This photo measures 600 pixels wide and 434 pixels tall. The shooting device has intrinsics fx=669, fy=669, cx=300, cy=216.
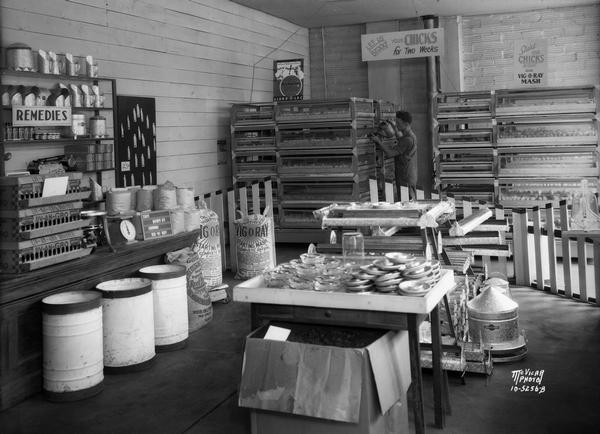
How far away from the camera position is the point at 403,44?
10.2 m

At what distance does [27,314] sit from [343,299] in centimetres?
232

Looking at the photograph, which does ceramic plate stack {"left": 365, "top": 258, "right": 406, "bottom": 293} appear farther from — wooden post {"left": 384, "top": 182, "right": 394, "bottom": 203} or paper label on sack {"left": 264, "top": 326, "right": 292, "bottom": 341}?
wooden post {"left": 384, "top": 182, "right": 394, "bottom": 203}

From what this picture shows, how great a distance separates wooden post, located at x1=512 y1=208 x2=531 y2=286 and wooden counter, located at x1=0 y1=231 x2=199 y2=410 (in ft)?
14.6

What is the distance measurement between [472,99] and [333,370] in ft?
24.2

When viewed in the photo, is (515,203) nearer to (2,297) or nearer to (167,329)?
(167,329)

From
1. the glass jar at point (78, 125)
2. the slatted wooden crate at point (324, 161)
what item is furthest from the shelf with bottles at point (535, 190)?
the glass jar at point (78, 125)

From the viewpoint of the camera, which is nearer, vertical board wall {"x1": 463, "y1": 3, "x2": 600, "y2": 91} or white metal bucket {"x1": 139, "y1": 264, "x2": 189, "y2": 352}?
white metal bucket {"x1": 139, "y1": 264, "x2": 189, "y2": 352}

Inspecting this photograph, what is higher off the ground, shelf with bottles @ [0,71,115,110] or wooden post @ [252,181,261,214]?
shelf with bottles @ [0,71,115,110]

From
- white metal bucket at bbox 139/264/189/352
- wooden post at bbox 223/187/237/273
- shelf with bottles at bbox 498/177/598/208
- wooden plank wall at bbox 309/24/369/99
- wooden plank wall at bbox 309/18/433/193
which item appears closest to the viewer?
white metal bucket at bbox 139/264/189/352

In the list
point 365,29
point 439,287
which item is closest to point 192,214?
point 439,287

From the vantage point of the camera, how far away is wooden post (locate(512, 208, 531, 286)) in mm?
7258

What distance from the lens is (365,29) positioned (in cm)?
1195

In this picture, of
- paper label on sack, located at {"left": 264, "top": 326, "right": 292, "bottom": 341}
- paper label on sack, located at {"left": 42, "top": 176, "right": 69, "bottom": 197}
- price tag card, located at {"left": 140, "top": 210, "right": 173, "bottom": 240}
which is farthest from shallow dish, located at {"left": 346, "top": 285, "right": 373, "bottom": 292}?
price tag card, located at {"left": 140, "top": 210, "right": 173, "bottom": 240}

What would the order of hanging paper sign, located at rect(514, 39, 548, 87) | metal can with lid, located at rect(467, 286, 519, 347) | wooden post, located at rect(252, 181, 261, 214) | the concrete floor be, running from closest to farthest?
1. the concrete floor
2. metal can with lid, located at rect(467, 286, 519, 347)
3. wooden post, located at rect(252, 181, 261, 214)
4. hanging paper sign, located at rect(514, 39, 548, 87)
